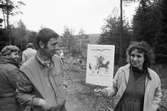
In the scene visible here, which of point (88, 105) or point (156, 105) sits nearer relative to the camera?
point (156, 105)

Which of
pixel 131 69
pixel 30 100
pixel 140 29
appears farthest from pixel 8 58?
pixel 140 29

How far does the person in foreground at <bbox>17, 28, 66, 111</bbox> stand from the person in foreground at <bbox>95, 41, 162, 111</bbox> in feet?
3.00

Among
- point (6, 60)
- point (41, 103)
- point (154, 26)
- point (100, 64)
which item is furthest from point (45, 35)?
point (154, 26)

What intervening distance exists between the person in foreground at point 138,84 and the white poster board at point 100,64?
337 cm

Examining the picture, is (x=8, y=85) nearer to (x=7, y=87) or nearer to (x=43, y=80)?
(x=7, y=87)

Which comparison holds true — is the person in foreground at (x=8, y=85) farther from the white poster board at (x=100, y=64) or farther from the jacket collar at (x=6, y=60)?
the white poster board at (x=100, y=64)

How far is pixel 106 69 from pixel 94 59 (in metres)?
0.56

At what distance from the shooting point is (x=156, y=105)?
2.80 m

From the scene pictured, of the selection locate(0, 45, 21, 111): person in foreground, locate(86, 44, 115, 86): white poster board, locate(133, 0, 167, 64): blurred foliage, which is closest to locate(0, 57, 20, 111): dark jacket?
locate(0, 45, 21, 111): person in foreground

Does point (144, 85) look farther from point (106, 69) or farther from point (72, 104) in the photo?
point (72, 104)

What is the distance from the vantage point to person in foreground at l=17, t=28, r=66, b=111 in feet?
6.95

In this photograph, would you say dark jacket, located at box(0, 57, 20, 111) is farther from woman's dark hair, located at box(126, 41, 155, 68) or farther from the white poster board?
the white poster board

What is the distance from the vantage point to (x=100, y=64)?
6582 mm

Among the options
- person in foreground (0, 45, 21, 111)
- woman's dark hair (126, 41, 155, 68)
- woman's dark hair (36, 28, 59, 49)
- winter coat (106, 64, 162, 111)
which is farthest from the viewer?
person in foreground (0, 45, 21, 111)
